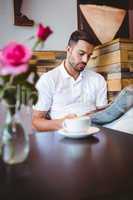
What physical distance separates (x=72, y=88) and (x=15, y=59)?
1483 millimetres

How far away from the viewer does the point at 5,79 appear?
69 centimetres

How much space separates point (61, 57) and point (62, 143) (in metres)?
1.49

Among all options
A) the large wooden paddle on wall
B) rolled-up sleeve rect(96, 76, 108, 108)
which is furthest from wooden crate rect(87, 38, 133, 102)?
the large wooden paddle on wall

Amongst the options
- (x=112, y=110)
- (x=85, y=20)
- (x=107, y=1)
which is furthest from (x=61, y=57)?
(x=112, y=110)

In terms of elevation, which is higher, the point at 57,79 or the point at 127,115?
the point at 57,79

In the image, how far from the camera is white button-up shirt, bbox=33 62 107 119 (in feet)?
6.54

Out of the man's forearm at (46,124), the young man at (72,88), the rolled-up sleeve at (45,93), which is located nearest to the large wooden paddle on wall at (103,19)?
the young man at (72,88)

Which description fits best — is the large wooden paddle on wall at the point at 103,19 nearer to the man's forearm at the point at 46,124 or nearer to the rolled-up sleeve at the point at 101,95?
the rolled-up sleeve at the point at 101,95

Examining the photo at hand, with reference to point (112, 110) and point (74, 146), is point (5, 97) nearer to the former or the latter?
point (74, 146)

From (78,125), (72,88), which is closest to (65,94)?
(72,88)

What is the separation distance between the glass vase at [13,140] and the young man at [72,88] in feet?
3.65

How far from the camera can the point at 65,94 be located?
2.06 metres

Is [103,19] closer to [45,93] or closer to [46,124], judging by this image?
[45,93]

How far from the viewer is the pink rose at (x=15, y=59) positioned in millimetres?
620
